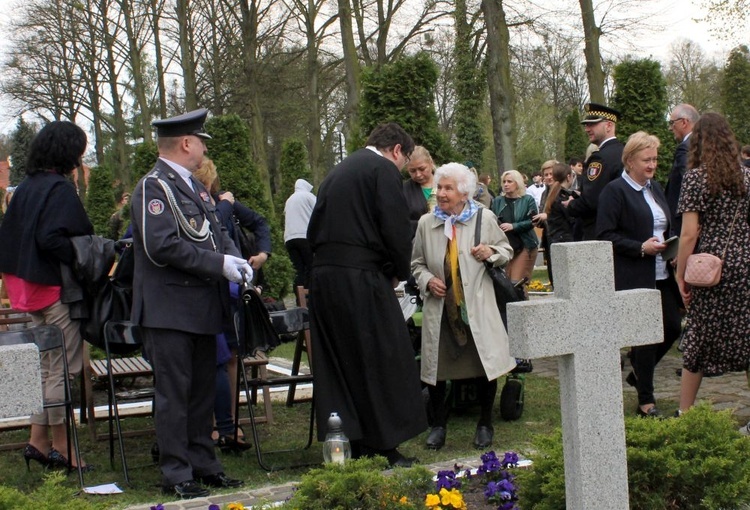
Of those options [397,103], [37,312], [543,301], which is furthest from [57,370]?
[397,103]

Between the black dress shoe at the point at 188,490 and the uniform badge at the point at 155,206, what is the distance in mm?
1454

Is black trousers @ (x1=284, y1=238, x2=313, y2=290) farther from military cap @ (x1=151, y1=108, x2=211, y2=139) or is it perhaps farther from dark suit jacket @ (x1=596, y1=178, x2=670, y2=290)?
military cap @ (x1=151, y1=108, x2=211, y2=139)

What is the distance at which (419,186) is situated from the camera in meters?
8.23

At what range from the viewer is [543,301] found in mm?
3637

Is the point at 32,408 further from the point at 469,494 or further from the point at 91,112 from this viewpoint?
the point at 91,112

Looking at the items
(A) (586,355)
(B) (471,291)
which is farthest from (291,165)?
(A) (586,355)

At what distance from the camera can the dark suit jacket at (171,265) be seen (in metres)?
5.07

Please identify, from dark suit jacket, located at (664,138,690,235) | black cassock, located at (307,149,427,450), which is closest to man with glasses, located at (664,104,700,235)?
dark suit jacket, located at (664,138,690,235)

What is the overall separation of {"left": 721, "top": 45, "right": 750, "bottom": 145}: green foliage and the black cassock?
89.6 ft

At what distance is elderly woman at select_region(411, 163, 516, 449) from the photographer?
6.27 meters

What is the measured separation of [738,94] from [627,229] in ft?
85.9

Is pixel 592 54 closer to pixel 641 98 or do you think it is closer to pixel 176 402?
pixel 641 98

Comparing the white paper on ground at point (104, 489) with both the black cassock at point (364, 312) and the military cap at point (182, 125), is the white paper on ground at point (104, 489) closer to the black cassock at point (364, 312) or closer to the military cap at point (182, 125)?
the black cassock at point (364, 312)

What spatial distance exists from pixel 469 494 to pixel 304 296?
3576 mm
